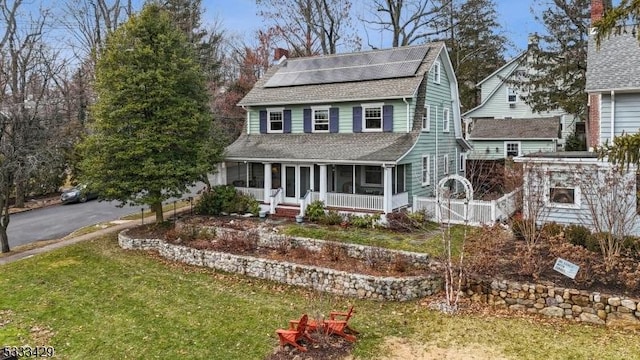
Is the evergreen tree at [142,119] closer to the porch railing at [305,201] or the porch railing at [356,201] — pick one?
the porch railing at [305,201]

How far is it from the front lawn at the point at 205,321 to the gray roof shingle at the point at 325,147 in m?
7.14

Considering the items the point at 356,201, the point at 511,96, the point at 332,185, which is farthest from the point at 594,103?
the point at 511,96

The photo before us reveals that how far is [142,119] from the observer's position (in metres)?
18.6

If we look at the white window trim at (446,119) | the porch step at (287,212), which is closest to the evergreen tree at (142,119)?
the porch step at (287,212)

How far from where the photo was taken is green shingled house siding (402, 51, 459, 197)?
795 inches

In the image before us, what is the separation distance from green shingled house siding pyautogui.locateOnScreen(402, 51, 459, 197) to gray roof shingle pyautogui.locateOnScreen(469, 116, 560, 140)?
11.0m

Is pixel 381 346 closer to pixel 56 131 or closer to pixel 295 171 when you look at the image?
pixel 295 171

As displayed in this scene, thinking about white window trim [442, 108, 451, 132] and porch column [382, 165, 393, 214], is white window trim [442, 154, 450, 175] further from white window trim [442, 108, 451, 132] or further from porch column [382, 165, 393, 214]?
porch column [382, 165, 393, 214]

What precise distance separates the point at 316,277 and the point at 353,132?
950 centimetres

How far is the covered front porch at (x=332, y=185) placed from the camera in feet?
61.0

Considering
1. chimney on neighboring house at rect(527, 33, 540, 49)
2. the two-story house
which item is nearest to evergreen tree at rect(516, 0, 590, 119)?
chimney on neighboring house at rect(527, 33, 540, 49)

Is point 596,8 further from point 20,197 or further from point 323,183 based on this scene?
point 20,197

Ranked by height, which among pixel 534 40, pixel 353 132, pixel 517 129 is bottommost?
pixel 353 132

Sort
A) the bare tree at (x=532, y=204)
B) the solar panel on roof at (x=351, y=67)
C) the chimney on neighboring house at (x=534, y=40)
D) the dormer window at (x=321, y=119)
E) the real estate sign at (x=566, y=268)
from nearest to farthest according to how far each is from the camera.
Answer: the real estate sign at (x=566, y=268) → the bare tree at (x=532, y=204) → the solar panel on roof at (x=351, y=67) → the dormer window at (x=321, y=119) → the chimney on neighboring house at (x=534, y=40)
